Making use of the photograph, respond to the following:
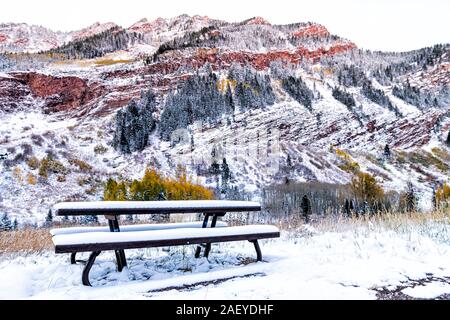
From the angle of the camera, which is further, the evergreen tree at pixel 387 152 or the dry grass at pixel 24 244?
the evergreen tree at pixel 387 152

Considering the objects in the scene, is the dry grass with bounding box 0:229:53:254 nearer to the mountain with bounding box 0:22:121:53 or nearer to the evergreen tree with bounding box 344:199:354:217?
the evergreen tree with bounding box 344:199:354:217

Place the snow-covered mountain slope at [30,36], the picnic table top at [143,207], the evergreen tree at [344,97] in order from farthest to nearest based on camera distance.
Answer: the snow-covered mountain slope at [30,36]
the evergreen tree at [344,97]
the picnic table top at [143,207]

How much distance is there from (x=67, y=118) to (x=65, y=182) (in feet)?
87.1

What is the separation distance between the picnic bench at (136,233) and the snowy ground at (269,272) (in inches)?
13.9

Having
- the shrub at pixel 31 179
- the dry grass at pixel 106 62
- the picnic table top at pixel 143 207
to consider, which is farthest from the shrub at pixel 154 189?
the picnic table top at pixel 143 207

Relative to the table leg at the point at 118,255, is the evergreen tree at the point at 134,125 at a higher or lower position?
higher

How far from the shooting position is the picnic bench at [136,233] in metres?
3.79

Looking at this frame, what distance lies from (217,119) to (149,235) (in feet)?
264

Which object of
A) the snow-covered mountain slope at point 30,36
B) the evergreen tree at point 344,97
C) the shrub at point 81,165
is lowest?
the shrub at point 81,165

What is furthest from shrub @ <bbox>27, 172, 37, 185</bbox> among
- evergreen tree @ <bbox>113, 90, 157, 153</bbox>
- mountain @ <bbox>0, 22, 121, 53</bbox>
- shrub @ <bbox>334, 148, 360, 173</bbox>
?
mountain @ <bbox>0, 22, 121, 53</bbox>

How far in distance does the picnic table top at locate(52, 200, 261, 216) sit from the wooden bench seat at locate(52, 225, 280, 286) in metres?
0.29

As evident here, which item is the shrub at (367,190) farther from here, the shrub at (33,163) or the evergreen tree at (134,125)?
the shrub at (33,163)

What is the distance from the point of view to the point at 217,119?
83.9 m

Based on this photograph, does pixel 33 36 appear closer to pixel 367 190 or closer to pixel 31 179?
pixel 31 179
